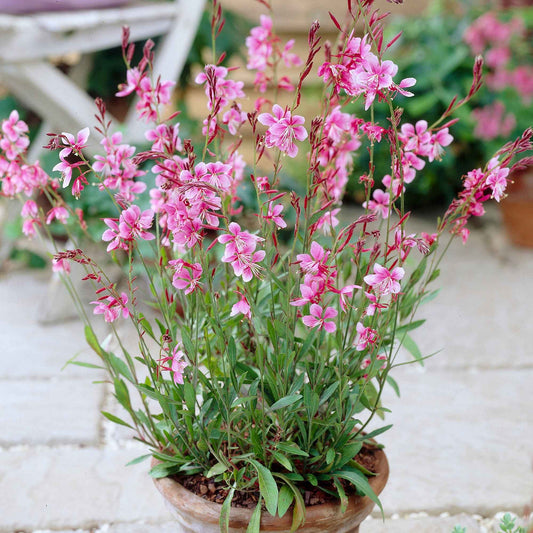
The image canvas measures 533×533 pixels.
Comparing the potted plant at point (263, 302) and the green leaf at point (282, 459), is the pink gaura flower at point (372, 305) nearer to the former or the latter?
the potted plant at point (263, 302)

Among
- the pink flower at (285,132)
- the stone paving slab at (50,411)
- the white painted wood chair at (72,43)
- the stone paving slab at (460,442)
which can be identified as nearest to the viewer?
the pink flower at (285,132)

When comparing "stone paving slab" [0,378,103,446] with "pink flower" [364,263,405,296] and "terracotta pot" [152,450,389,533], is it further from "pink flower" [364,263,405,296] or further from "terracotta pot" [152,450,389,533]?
"pink flower" [364,263,405,296]

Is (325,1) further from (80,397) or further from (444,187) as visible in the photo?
(80,397)

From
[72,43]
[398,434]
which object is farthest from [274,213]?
[72,43]

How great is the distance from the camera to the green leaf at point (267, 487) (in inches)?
37.2

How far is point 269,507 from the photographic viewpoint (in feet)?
3.10

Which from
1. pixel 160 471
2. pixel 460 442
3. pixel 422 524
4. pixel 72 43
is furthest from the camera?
pixel 72 43

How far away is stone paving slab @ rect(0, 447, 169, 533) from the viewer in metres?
1.45

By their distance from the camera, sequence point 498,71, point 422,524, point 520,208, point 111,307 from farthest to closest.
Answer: point 498,71 → point 520,208 → point 422,524 → point 111,307

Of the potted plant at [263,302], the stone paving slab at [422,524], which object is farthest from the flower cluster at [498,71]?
the potted plant at [263,302]

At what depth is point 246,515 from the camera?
1007mm

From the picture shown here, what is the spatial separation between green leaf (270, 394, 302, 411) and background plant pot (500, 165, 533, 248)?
2.20m

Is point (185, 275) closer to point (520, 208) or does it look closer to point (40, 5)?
point (40, 5)

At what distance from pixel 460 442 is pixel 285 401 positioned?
0.90 meters
